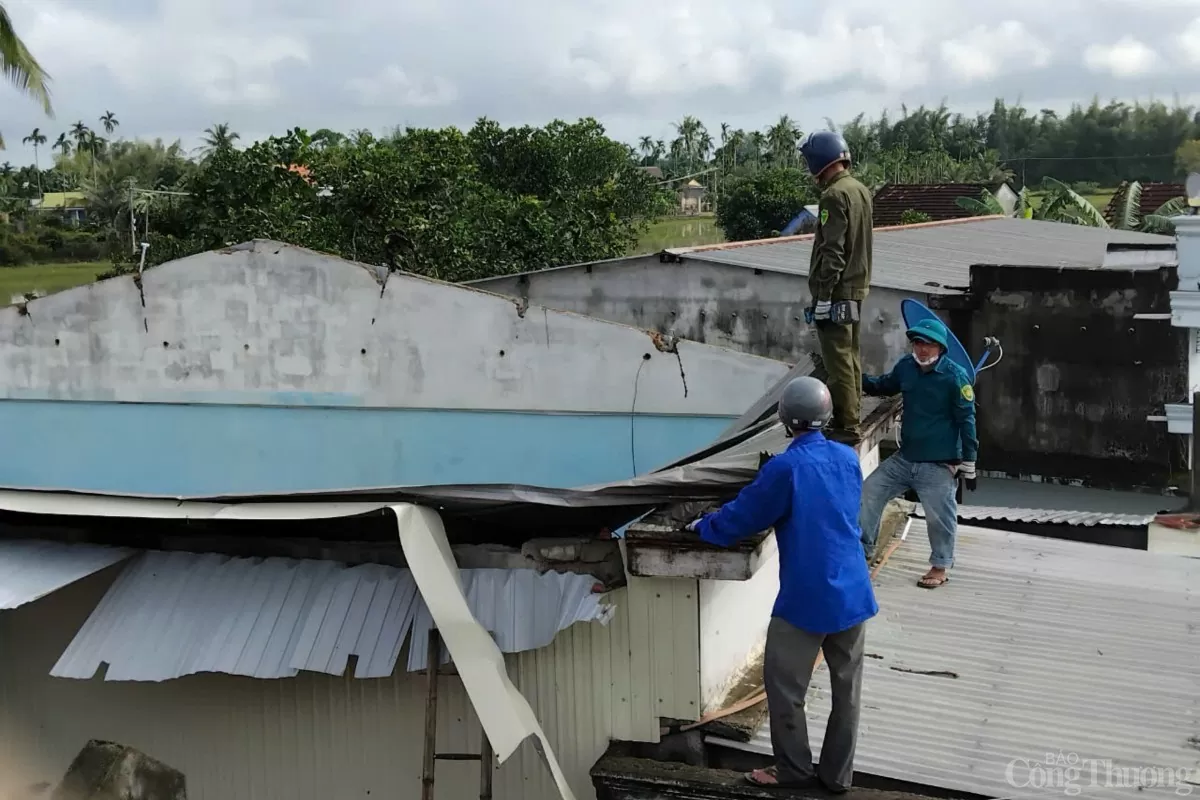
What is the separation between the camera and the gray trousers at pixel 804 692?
398cm

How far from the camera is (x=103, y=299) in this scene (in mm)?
11477

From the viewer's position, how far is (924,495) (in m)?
6.04

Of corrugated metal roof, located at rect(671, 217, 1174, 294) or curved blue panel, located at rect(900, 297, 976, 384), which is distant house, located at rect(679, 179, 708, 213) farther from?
curved blue panel, located at rect(900, 297, 976, 384)

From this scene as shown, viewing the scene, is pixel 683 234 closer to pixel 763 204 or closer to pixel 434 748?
pixel 763 204

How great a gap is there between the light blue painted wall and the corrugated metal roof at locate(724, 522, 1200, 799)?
3.69m

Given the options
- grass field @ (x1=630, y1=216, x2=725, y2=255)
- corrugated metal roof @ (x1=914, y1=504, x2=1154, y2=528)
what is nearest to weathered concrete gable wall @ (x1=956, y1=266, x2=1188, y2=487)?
corrugated metal roof @ (x1=914, y1=504, x2=1154, y2=528)

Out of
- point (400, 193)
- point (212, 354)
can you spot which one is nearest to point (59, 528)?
point (212, 354)

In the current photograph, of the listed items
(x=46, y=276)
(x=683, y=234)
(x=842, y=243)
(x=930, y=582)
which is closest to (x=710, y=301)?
(x=930, y=582)

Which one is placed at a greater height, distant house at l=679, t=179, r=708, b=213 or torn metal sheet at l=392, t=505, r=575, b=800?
distant house at l=679, t=179, r=708, b=213

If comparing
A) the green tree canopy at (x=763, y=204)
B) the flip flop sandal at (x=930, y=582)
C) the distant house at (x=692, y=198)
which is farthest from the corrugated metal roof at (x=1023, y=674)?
the distant house at (x=692, y=198)

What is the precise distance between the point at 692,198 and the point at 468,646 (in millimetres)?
64851

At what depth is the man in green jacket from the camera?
5.34 meters

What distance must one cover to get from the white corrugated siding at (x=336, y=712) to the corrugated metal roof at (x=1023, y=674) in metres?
0.61

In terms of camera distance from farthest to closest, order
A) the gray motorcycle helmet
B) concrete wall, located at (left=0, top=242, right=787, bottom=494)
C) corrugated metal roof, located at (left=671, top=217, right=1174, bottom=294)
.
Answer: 1. corrugated metal roof, located at (left=671, top=217, right=1174, bottom=294)
2. concrete wall, located at (left=0, top=242, right=787, bottom=494)
3. the gray motorcycle helmet
